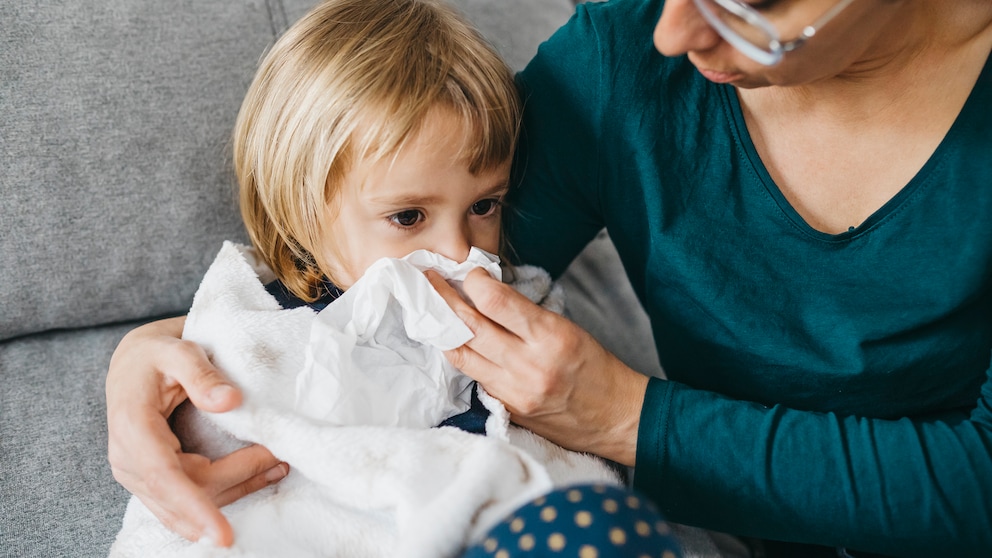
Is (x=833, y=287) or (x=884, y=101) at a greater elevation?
(x=884, y=101)

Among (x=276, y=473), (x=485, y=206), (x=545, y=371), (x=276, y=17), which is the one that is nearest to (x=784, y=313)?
(x=545, y=371)

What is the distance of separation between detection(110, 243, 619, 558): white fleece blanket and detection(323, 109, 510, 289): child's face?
1.7 inches

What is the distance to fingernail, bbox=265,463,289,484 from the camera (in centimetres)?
87

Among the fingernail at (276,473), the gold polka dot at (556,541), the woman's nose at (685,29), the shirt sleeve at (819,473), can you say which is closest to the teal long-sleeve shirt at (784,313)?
the shirt sleeve at (819,473)

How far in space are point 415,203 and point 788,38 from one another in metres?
0.48

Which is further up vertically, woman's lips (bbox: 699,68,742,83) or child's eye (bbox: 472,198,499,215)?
woman's lips (bbox: 699,68,742,83)

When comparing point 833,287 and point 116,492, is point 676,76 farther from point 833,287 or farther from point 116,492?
point 116,492

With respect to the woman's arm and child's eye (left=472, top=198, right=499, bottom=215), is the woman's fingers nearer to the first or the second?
the woman's arm

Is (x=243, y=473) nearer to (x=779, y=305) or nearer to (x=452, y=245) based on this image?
(x=452, y=245)

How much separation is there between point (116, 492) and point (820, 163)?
3.47 ft

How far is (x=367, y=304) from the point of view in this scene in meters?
0.91

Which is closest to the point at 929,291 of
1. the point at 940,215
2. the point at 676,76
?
the point at 940,215

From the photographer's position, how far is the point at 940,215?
845 mm

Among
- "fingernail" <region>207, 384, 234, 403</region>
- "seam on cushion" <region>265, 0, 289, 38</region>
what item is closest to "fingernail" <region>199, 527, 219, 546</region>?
"fingernail" <region>207, 384, 234, 403</region>
